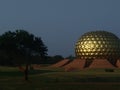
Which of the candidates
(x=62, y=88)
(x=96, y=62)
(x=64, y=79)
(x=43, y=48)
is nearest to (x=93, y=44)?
(x=96, y=62)

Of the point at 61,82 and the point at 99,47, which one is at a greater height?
the point at 99,47

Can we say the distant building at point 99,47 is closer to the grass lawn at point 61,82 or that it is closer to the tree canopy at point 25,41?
the tree canopy at point 25,41

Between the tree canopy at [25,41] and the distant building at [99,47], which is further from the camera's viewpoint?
the tree canopy at [25,41]

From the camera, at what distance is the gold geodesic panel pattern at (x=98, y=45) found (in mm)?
71688

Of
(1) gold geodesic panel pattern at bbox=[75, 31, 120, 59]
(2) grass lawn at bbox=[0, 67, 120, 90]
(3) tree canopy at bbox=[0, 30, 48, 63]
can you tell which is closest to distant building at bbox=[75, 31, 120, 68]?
(1) gold geodesic panel pattern at bbox=[75, 31, 120, 59]

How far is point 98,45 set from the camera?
236 ft

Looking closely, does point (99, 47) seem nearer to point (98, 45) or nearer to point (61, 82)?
point (98, 45)

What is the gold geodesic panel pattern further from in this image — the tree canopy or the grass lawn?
the grass lawn

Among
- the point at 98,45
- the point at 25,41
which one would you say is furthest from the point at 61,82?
the point at 25,41

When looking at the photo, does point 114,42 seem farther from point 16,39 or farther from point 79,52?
point 16,39

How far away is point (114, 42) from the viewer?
73.4 meters

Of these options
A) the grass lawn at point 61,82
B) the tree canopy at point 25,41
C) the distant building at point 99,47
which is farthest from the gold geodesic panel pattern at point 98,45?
the grass lawn at point 61,82

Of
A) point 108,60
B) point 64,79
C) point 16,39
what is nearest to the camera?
point 64,79

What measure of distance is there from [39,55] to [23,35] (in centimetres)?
676
